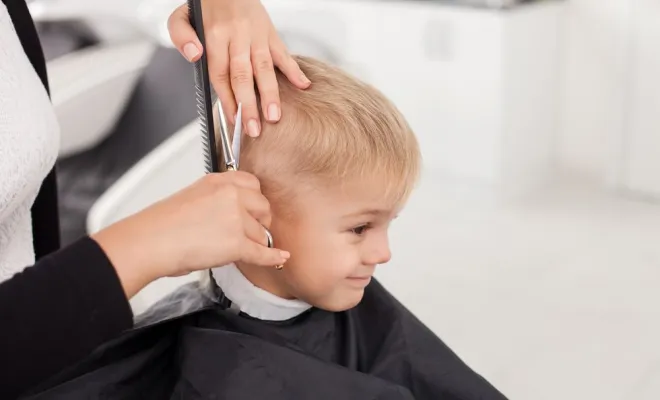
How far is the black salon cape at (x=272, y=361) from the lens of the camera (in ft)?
3.25

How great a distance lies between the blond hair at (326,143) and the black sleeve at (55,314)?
353 mm

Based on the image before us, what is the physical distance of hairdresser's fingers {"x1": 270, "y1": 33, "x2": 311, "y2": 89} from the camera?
3.29 ft

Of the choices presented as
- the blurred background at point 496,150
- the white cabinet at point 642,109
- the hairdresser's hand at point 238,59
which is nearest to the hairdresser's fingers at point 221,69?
the hairdresser's hand at point 238,59

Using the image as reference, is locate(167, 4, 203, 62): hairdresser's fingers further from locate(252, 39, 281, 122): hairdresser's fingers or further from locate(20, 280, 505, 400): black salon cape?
locate(20, 280, 505, 400): black salon cape

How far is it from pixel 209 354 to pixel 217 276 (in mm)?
115

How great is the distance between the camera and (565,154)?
10.2ft

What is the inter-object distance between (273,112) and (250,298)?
26 centimetres

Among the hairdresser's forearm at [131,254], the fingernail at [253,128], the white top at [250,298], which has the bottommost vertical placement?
the white top at [250,298]

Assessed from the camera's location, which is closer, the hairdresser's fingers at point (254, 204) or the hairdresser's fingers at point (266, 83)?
the hairdresser's fingers at point (254, 204)

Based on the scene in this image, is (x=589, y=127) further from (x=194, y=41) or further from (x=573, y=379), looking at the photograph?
(x=194, y=41)

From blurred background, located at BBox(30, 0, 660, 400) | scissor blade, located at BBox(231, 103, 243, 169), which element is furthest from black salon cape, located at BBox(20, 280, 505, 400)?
blurred background, located at BBox(30, 0, 660, 400)

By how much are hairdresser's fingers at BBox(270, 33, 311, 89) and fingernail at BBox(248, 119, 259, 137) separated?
0.27ft

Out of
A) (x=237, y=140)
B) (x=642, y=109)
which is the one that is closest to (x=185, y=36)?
(x=237, y=140)

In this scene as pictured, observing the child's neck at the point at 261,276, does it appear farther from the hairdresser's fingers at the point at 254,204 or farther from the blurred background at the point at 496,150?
the blurred background at the point at 496,150
